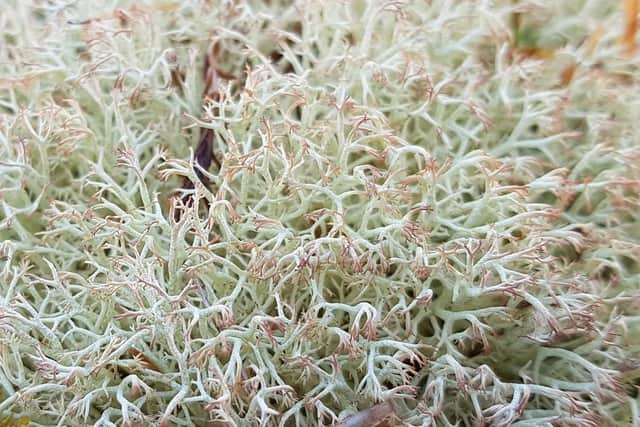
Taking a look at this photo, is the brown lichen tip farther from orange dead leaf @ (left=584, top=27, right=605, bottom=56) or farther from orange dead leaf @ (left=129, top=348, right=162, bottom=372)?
orange dead leaf @ (left=129, top=348, right=162, bottom=372)

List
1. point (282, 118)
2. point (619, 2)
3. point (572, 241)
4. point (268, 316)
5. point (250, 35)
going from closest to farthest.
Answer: point (268, 316), point (572, 241), point (282, 118), point (250, 35), point (619, 2)

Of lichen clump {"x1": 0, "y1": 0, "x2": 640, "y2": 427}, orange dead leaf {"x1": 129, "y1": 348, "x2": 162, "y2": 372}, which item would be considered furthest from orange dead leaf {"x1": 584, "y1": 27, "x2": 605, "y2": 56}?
orange dead leaf {"x1": 129, "y1": 348, "x2": 162, "y2": 372}

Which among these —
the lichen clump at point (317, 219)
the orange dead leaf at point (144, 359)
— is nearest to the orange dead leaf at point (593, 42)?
the lichen clump at point (317, 219)

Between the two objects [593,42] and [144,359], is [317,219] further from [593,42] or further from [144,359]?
[593,42]

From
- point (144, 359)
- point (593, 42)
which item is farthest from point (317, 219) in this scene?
point (593, 42)

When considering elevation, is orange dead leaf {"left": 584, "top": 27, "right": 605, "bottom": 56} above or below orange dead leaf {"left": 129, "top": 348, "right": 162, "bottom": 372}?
above

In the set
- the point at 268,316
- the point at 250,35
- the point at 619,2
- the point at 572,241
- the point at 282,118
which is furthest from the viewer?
the point at 619,2

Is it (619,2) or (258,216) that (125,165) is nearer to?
(258,216)

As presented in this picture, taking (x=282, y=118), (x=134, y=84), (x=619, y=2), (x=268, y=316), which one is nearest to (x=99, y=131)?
(x=134, y=84)
